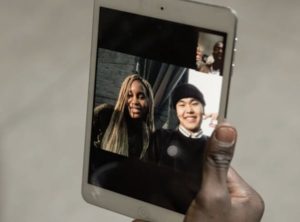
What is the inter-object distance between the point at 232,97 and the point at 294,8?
0.12 meters

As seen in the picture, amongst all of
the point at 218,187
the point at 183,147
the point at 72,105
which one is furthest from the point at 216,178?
the point at 72,105

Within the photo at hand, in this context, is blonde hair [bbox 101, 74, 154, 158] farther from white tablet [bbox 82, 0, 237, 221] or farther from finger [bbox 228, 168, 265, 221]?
finger [bbox 228, 168, 265, 221]

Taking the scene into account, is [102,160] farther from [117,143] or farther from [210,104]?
[210,104]

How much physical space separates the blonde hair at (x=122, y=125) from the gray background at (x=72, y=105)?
0.52 feet

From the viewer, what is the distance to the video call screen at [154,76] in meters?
0.66

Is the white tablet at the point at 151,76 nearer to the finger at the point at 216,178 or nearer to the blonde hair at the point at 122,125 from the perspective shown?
the blonde hair at the point at 122,125

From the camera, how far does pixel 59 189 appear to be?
3.20 ft

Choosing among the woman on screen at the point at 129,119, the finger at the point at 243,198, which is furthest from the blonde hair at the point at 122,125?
the finger at the point at 243,198

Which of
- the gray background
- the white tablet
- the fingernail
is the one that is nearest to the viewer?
the fingernail

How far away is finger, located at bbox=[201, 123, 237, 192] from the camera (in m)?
0.53

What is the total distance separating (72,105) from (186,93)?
0.29 meters

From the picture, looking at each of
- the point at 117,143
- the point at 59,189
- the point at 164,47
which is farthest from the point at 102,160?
the point at 59,189

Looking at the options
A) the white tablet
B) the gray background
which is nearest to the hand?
the white tablet

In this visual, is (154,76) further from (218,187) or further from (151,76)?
(218,187)
